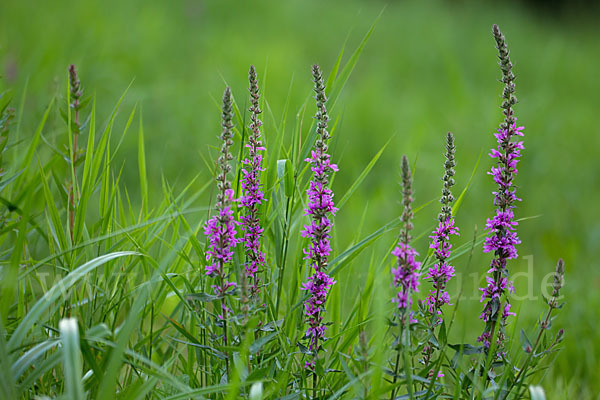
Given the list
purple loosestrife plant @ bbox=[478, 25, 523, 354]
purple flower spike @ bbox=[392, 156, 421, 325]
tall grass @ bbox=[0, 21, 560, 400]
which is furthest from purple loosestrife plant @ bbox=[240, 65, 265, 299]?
purple loosestrife plant @ bbox=[478, 25, 523, 354]

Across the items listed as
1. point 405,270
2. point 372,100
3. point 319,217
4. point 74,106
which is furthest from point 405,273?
point 372,100

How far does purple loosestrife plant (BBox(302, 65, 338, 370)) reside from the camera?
1.17 metres

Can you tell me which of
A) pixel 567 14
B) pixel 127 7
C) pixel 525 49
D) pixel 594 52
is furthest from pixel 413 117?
pixel 567 14

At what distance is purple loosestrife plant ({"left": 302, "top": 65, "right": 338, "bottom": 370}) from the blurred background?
1.10 feet

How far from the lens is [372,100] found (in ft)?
14.9

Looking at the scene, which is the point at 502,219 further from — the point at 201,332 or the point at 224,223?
the point at 201,332

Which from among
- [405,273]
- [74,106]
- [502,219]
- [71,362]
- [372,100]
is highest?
[372,100]

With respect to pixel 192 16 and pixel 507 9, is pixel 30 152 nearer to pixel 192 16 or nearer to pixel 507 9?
pixel 192 16

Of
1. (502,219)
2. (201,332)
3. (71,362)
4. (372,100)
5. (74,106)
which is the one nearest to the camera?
(71,362)

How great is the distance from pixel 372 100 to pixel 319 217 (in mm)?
3533

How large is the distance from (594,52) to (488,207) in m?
6.88

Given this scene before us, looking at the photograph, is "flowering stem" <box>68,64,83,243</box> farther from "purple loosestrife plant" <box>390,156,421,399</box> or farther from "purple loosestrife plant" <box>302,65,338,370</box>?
"purple loosestrife plant" <box>390,156,421,399</box>

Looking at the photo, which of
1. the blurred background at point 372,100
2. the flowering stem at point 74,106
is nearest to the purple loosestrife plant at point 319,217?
the blurred background at point 372,100

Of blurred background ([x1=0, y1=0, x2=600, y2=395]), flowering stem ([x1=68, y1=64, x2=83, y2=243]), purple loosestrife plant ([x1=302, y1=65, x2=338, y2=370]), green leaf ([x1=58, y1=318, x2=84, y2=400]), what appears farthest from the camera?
blurred background ([x1=0, y1=0, x2=600, y2=395])
